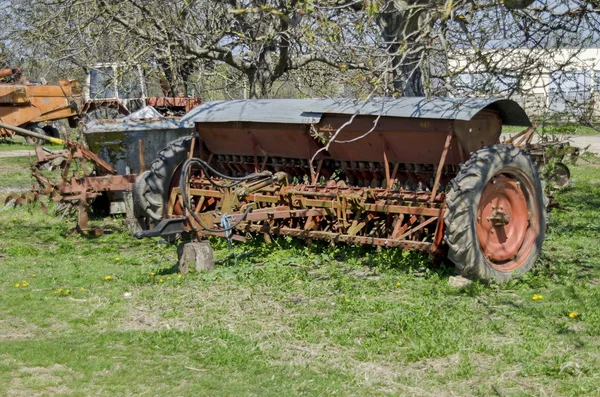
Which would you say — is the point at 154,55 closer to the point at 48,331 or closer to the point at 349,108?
the point at 349,108

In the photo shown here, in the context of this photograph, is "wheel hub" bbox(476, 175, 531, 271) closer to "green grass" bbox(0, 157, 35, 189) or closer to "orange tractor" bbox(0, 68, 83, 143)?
"green grass" bbox(0, 157, 35, 189)

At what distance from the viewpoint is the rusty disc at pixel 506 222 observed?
7520 millimetres

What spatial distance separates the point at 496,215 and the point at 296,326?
241 centimetres

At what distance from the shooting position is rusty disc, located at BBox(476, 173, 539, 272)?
752 cm

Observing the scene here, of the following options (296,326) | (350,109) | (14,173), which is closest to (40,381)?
(296,326)

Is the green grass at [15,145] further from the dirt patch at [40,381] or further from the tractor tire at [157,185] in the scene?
the dirt patch at [40,381]

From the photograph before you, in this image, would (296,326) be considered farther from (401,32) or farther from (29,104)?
(29,104)

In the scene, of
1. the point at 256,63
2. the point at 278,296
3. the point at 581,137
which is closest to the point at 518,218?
the point at 278,296

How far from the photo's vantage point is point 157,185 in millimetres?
9719

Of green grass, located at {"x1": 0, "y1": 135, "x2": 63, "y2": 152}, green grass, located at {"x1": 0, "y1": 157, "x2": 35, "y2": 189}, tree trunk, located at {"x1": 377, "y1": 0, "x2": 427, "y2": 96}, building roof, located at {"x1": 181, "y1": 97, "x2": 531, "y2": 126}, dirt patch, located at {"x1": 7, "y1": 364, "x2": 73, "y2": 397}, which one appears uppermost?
tree trunk, located at {"x1": 377, "y1": 0, "x2": 427, "y2": 96}

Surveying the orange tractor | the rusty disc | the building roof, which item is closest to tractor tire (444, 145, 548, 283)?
the rusty disc

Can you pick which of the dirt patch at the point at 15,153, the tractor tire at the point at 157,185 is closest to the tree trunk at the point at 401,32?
the tractor tire at the point at 157,185

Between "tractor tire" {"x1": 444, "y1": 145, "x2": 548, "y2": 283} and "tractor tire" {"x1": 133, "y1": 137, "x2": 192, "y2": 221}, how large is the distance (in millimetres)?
3701

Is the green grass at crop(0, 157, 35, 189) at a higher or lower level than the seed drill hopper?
lower
